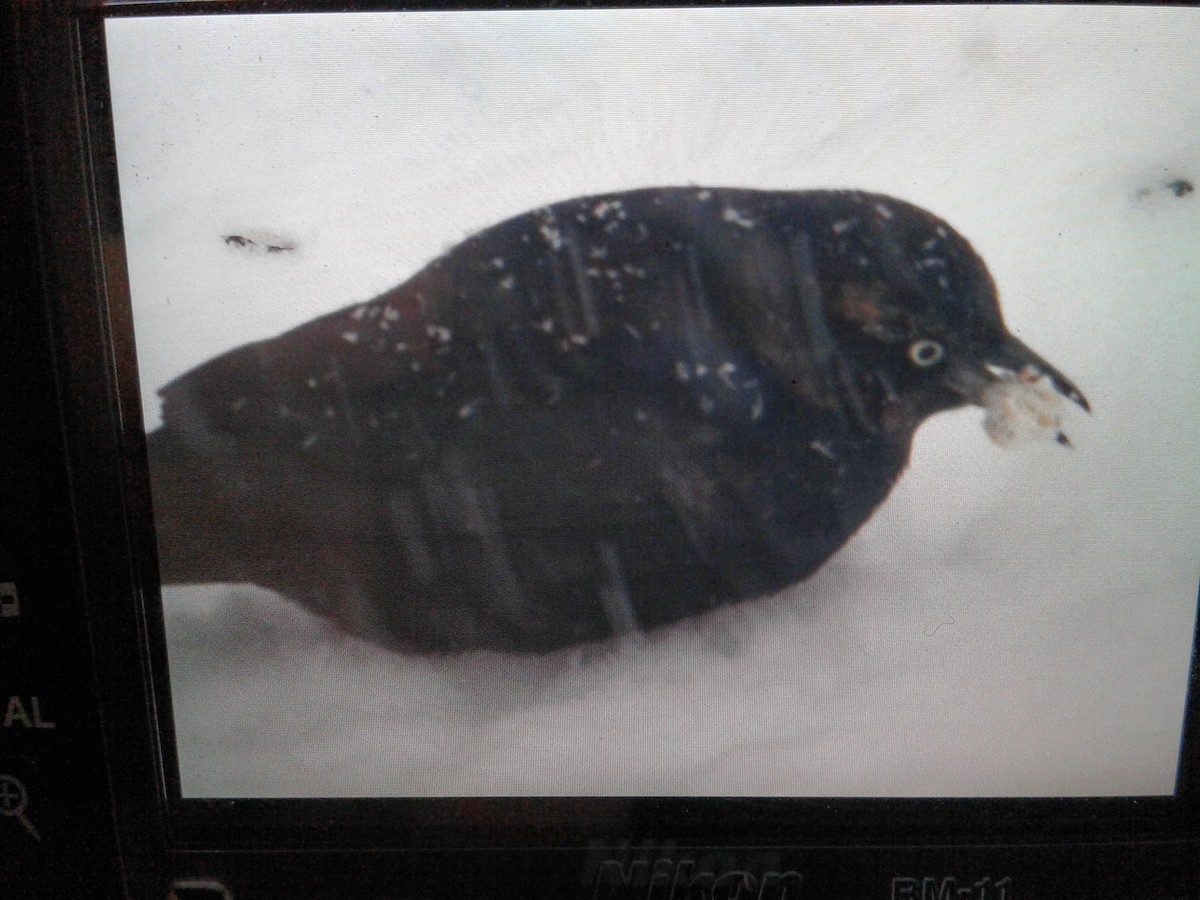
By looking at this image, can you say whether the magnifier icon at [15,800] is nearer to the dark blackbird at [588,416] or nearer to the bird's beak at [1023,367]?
the dark blackbird at [588,416]

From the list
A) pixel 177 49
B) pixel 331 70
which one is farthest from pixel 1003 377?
pixel 177 49

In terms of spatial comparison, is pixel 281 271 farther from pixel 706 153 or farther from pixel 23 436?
pixel 706 153

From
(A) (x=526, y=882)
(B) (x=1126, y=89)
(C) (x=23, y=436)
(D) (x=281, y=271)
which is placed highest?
(B) (x=1126, y=89)

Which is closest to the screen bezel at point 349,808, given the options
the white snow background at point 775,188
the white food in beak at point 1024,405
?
the white snow background at point 775,188

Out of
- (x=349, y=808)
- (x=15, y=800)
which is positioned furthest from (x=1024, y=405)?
(x=15, y=800)

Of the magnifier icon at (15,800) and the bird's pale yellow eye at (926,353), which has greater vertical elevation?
the bird's pale yellow eye at (926,353)

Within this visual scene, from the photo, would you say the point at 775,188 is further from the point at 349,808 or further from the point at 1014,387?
the point at 349,808
